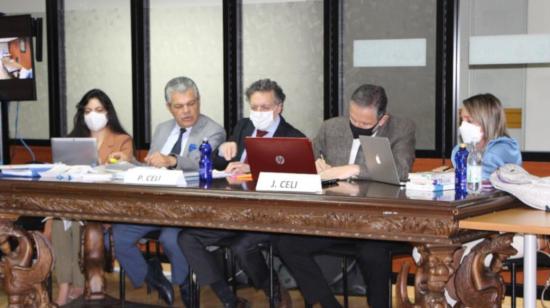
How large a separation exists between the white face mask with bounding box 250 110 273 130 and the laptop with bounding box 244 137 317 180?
87 cm

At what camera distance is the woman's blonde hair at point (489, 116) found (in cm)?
383

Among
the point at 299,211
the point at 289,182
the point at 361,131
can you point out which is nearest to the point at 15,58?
the point at 361,131

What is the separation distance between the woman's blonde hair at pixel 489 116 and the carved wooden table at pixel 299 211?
0.59 meters

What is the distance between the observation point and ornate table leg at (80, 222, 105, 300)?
4625 millimetres

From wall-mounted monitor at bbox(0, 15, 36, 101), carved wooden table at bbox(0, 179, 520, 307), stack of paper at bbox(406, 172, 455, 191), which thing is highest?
wall-mounted monitor at bbox(0, 15, 36, 101)

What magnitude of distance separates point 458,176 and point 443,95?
2131 mm

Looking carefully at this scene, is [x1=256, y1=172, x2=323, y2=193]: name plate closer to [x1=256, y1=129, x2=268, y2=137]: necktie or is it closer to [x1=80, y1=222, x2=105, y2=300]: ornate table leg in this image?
[x1=256, y1=129, x2=268, y2=137]: necktie

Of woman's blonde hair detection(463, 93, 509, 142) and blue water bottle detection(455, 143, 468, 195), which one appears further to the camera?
woman's blonde hair detection(463, 93, 509, 142)

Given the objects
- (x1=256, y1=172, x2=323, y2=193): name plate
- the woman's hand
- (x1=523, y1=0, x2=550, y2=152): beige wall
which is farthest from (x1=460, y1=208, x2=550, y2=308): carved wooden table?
the woman's hand

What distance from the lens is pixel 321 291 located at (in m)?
3.88

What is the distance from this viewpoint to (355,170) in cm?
386

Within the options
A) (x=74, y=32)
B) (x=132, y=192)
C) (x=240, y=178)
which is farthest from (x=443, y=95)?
(x=74, y=32)

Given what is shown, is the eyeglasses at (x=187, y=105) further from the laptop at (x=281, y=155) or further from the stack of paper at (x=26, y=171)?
the laptop at (x=281, y=155)

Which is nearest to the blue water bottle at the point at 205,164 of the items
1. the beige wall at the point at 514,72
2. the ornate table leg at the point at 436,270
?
the ornate table leg at the point at 436,270
